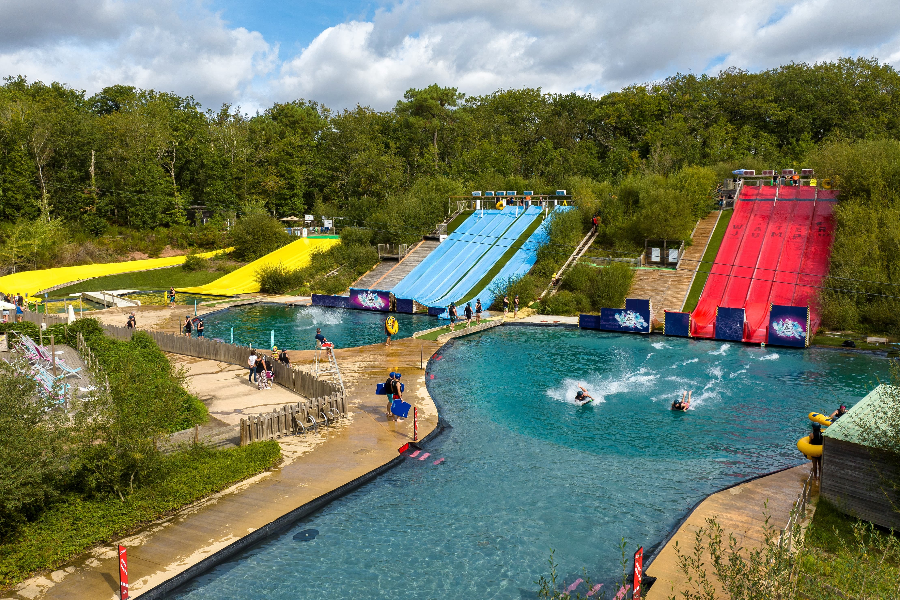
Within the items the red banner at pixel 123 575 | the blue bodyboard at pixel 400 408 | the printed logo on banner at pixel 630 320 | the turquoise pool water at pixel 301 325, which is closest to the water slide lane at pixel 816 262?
the printed logo on banner at pixel 630 320

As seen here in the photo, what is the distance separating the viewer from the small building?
47.6ft

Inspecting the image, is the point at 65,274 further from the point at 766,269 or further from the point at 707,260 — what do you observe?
the point at 766,269

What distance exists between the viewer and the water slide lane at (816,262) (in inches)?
1533

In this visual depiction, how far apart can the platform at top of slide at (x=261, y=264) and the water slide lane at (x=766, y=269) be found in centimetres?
3671

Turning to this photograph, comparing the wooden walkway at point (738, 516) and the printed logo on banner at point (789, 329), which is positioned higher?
the printed logo on banner at point (789, 329)

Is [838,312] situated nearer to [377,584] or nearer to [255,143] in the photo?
[377,584]

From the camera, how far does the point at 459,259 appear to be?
54000 mm

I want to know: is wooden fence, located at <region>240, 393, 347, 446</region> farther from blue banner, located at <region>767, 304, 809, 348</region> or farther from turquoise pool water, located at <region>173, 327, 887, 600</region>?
blue banner, located at <region>767, 304, 809, 348</region>

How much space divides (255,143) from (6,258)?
1462 inches

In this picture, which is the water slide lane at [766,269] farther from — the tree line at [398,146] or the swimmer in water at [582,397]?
the tree line at [398,146]

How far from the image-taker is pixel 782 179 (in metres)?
57.8

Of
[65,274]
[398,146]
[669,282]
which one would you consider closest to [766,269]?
[669,282]

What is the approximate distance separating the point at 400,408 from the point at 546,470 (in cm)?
569

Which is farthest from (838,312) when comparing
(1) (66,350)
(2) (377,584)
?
(1) (66,350)
